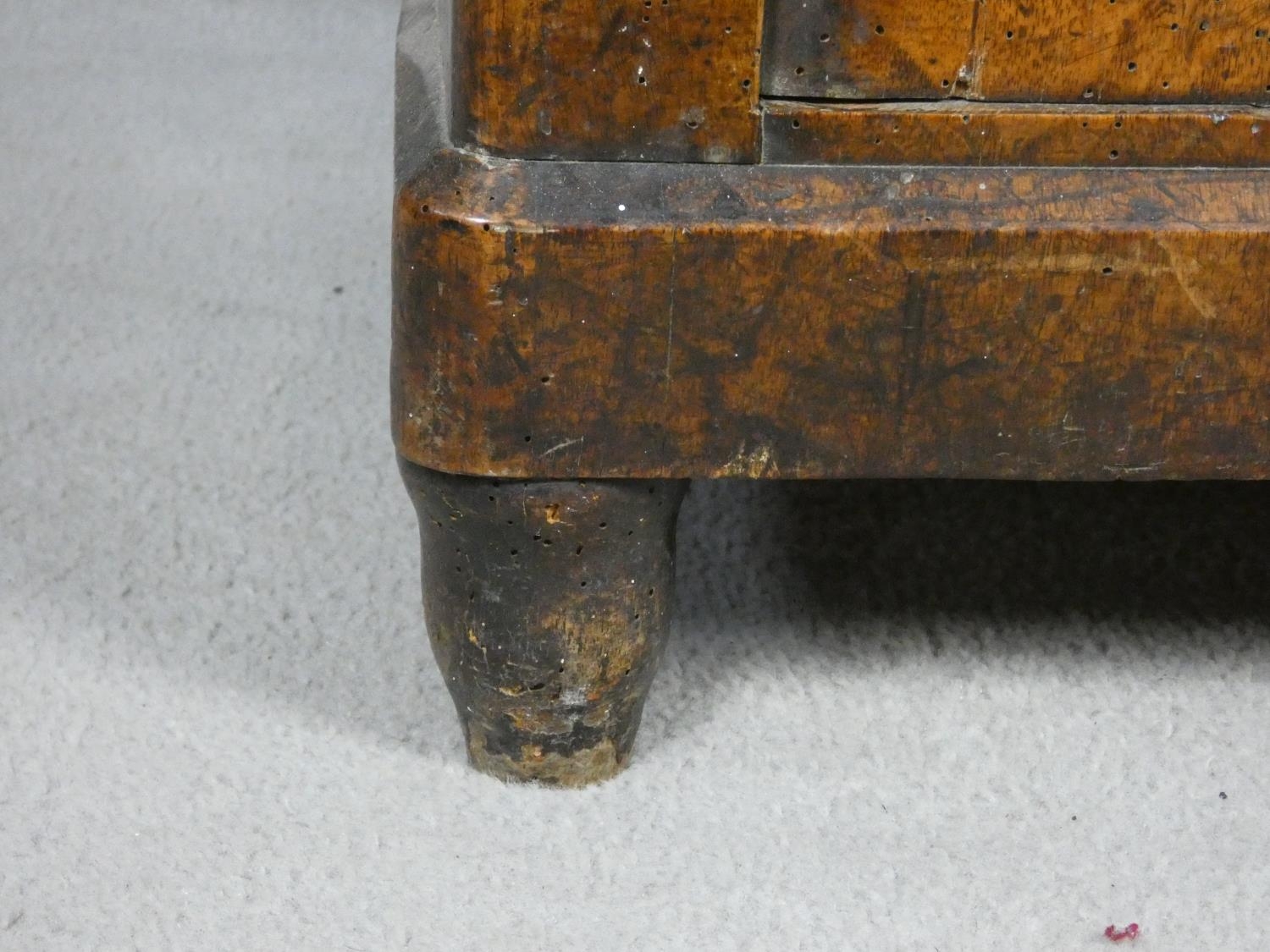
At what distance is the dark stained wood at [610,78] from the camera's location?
0.66 m

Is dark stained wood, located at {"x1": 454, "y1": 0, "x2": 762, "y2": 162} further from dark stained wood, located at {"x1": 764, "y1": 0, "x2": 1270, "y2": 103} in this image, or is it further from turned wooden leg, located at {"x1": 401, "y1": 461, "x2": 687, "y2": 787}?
turned wooden leg, located at {"x1": 401, "y1": 461, "x2": 687, "y2": 787}

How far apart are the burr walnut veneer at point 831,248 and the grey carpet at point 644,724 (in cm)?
15

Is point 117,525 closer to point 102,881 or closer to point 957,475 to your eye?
point 102,881

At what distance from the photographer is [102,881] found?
2.40 ft

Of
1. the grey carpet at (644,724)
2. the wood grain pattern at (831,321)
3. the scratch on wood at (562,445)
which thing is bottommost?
the grey carpet at (644,724)

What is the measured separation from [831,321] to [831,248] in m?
0.03

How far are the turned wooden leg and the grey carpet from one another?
0.10 feet

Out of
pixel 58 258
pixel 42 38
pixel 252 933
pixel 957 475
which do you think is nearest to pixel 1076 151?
pixel 957 475

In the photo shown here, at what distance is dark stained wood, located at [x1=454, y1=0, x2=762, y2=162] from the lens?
66 cm

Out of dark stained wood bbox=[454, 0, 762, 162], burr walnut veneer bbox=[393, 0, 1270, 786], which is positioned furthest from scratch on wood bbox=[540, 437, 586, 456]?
dark stained wood bbox=[454, 0, 762, 162]

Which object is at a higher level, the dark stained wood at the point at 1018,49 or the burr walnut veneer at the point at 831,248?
the dark stained wood at the point at 1018,49

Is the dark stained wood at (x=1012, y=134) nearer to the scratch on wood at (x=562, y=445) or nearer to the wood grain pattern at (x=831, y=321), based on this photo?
the wood grain pattern at (x=831, y=321)

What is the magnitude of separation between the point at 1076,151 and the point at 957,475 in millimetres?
132

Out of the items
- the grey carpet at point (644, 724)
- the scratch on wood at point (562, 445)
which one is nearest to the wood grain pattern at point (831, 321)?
the scratch on wood at point (562, 445)
